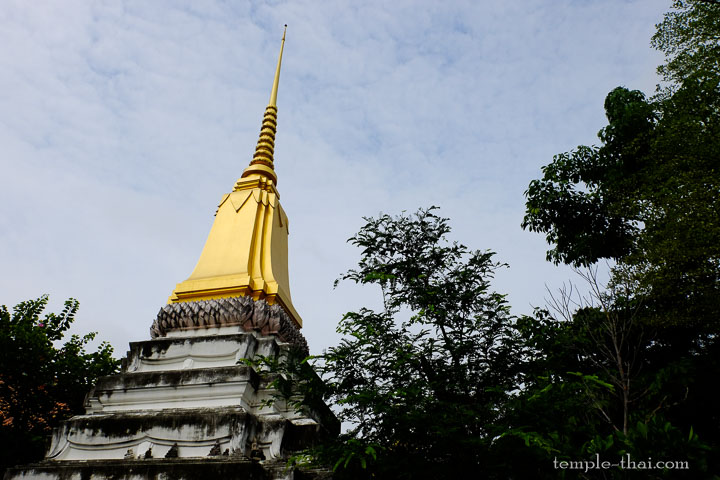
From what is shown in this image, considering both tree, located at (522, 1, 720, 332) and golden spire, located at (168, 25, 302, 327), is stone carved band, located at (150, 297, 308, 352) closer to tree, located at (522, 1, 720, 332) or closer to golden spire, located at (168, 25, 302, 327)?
golden spire, located at (168, 25, 302, 327)

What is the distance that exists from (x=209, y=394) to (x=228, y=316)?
5.48 feet

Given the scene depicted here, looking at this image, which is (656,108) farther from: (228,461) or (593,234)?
(228,461)

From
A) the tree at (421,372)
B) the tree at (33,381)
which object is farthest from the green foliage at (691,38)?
the tree at (33,381)

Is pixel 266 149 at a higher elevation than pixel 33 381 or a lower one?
higher

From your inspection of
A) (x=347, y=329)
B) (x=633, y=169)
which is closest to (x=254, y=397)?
(x=347, y=329)

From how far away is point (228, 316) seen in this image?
10.0m

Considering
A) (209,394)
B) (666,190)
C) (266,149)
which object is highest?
(266,149)

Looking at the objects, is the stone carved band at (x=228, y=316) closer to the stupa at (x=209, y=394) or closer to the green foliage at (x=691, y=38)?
the stupa at (x=209, y=394)

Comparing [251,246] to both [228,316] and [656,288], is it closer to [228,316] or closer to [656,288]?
[228,316]

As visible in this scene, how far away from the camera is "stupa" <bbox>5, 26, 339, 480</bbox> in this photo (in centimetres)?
759

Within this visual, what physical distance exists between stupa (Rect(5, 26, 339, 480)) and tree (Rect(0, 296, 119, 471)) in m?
3.82

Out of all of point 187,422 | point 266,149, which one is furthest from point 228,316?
point 266,149

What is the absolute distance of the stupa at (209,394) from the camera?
759cm

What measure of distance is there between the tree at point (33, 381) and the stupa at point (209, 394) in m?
3.82
